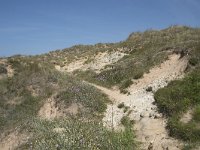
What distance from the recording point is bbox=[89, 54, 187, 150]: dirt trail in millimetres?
16844

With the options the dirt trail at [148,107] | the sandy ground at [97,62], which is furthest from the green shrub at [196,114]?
the sandy ground at [97,62]

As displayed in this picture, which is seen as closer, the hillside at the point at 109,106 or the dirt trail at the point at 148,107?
the hillside at the point at 109,106

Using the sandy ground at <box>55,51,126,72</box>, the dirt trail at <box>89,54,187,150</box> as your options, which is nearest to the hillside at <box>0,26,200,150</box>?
the dirt trail at <box>89,54,187,150</box>

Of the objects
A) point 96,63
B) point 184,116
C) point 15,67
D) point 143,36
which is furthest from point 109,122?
point 143,36

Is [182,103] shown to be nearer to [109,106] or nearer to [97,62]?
[109,106]

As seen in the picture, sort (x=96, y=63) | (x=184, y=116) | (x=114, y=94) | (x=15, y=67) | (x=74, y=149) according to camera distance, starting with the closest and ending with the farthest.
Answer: (x=74, y=149) < (x=184, y=116) < (x=114, y=94) < (x=15, y=67) < (x=96, y=63)

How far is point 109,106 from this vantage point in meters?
22.3

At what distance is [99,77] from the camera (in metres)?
31.7

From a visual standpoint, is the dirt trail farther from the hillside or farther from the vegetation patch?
the vegetation patch

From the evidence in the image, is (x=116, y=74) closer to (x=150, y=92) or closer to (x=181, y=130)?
(x=150, y=92)

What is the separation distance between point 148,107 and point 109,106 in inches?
118

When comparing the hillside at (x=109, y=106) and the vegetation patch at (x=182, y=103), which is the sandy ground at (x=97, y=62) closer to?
the hillside at (x=109, y=106)

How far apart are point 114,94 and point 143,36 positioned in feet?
79.3

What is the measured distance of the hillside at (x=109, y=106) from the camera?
16359 mm
